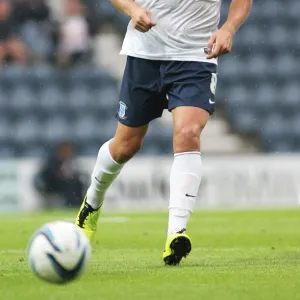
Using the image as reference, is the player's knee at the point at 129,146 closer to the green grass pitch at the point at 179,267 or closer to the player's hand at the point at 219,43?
the green grass pitch at the point at 179,267

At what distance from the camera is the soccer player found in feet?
18.2

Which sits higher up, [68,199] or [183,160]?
A: [183,160]

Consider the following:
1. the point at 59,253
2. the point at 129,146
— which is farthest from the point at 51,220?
the point at 59,253

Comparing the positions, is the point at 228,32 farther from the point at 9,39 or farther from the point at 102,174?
the point at 9,39

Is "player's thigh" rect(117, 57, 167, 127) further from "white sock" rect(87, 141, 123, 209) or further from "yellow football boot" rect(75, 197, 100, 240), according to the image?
"yellow football boot" rect(75, 197, 100, 240)

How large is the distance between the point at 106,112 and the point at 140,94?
33.3 feet

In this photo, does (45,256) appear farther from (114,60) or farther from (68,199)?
(114,60)

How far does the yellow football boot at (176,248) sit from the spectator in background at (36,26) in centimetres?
1092

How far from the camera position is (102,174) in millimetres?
6297

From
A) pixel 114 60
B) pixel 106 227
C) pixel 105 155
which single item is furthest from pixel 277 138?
pixel 105 155

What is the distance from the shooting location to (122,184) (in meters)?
13.7

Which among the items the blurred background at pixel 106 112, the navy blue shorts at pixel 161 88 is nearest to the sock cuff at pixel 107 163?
the navy blue shorts at pixel 161 88

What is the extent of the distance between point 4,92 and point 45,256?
479 inches

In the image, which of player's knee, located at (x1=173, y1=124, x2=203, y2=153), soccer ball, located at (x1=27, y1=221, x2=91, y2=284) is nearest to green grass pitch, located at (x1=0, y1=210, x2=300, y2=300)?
soccer ball, located at (x1=27, y1=221, x2=91, y2=284)
